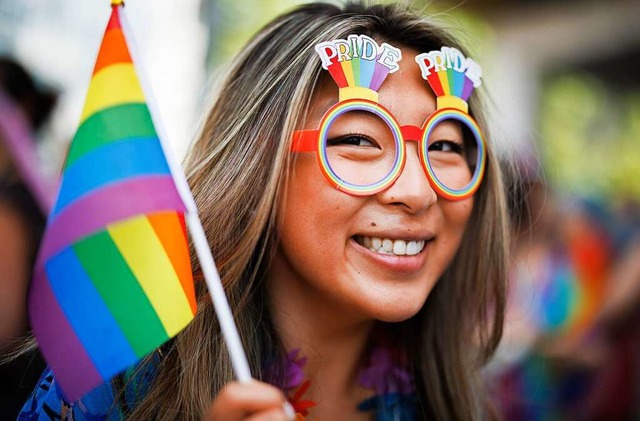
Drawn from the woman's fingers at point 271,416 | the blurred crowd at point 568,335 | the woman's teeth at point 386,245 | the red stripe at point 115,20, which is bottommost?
the blurred crowd at point 568,335

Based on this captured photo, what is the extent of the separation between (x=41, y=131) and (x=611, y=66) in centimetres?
699

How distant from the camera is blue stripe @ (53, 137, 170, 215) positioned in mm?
1380

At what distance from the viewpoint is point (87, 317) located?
1.38 metres

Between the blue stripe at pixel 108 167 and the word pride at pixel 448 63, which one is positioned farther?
the word pride at pixel 448 63

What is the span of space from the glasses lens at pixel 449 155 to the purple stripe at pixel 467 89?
0.07 m

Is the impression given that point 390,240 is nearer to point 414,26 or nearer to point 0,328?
point 414,26

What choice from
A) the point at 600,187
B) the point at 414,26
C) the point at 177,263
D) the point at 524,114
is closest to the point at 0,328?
the point at 177,263

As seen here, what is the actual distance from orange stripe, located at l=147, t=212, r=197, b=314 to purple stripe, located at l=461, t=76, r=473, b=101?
2.68ft

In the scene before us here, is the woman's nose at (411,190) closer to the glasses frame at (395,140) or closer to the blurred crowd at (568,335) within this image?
the glasses frame at (395,140)

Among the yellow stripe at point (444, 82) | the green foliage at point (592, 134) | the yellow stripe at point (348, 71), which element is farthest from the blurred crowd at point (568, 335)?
the green foliage at point (592, 134)

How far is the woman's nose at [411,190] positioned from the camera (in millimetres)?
1671

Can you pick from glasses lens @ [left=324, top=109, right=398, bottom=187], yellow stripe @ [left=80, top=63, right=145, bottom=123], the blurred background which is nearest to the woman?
glasses lens @ [left=324, top=109, right=398, bottom=187]

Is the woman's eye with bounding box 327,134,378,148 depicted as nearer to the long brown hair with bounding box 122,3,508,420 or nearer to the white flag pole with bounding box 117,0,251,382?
the long brown hair with bounding box 122,3,508,420

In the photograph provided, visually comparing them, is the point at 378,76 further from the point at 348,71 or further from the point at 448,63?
the point at 448,63
